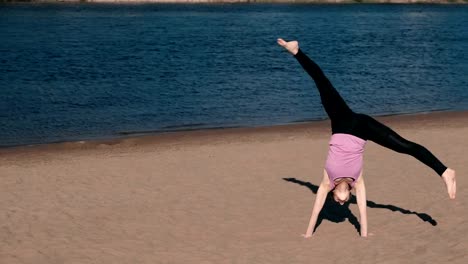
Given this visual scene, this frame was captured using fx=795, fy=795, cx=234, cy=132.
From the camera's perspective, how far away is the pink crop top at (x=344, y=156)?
11234mm

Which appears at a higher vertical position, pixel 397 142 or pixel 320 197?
pixel 397 142

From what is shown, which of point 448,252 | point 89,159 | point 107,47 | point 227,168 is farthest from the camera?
point 107,47

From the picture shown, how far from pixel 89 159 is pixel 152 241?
21.8ft

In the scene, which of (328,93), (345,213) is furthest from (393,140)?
(345,213)

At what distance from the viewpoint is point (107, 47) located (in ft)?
175

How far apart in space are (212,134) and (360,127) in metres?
11.6

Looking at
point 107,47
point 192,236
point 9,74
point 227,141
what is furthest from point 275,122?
point 107,47

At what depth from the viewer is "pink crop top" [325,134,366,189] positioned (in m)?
11.2

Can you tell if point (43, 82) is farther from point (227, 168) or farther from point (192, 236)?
point (192, 236)

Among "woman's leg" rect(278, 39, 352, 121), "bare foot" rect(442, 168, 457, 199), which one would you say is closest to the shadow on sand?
"bare foot" rect(442, 168, 457, 199)

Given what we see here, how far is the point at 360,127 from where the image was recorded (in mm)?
11219

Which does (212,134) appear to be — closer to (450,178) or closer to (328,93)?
(328,93)

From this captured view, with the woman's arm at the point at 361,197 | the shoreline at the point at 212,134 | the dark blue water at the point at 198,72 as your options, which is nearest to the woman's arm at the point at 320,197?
the woman's arm at the point at 361,197

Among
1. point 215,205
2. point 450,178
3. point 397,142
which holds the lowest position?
point 215,205
